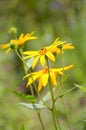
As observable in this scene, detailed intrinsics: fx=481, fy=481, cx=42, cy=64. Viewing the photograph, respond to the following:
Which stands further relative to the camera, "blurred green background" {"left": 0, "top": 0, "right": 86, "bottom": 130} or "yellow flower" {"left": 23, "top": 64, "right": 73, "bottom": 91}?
"blurred green background" {"left": 0, "top": 0, "right": 86, "bottom": 130}

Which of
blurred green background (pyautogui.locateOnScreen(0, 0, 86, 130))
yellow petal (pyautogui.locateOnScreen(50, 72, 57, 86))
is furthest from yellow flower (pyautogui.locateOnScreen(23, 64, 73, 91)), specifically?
blurred green background (pyautogui.locateOnScreen(0, 0, 86, 130))

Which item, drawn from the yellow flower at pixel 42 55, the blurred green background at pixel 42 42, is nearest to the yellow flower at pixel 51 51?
the yellow flower at pixel 42 55

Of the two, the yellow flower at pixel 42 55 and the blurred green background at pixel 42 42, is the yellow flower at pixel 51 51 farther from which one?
the blurred green background at pixel 42 42

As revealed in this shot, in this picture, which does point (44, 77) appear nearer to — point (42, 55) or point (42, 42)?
point (42, 55)

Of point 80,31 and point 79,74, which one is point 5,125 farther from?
point 80,31

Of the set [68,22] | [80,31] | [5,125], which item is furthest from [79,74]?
[68,22]

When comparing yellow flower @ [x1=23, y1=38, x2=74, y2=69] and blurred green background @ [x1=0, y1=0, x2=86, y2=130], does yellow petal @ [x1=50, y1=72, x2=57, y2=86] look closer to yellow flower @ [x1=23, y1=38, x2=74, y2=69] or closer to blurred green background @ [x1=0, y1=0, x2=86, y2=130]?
yellow flower @ [x1=23, y1=38, x2=74, y2=69]

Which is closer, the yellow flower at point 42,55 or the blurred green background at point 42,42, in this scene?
the yellow flower at point 42,55

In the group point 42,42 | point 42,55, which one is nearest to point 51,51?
point 42,55
